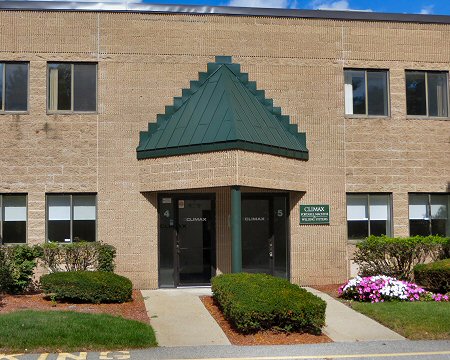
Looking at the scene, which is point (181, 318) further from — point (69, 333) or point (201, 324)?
point (69, 333)

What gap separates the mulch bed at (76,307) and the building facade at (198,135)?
2.90 meters

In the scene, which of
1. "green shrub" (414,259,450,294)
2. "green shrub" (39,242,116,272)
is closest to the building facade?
"green shrub" (39,242,116,272)

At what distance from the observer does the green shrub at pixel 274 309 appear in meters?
11.2

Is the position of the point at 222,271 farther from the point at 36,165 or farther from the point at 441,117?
the point at 441,117

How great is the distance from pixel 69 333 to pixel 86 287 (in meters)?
3.10

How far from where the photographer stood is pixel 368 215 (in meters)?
18.5

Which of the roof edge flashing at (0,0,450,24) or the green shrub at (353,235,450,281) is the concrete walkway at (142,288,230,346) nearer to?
the green shrub at (353,235,450,281)

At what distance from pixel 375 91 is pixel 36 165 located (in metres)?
9.91

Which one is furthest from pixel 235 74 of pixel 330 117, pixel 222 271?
pixel 222 271

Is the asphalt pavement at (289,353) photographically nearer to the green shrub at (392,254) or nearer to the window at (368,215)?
the green shrub at (392,254)

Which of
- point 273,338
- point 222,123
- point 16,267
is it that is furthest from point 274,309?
point 16,267

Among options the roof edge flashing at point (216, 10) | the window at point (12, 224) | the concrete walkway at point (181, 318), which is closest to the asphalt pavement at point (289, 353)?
the concrete walkway at point (181, 318)

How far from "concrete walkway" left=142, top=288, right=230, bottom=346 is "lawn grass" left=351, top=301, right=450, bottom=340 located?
3329 millimetres

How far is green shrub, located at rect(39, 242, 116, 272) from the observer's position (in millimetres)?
15953
